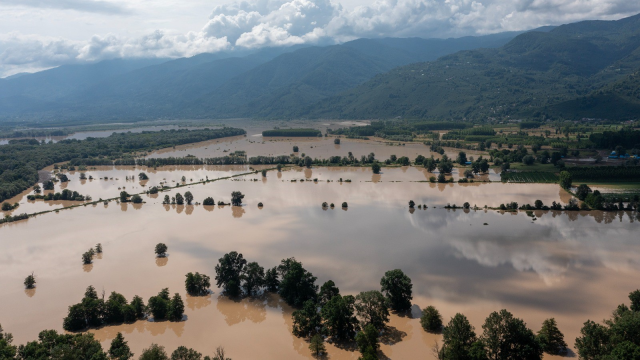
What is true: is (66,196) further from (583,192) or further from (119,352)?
(583,192)

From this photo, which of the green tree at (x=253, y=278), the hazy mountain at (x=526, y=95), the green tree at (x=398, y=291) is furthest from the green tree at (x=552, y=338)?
the hazy mountain at (x=526, y=95)

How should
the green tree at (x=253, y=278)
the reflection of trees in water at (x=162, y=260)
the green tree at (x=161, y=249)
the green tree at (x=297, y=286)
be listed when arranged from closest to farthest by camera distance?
1. the green tree at (x=297, y=286)
2. the green tree at (x=253, y=278)
3. the reflection of trees in water at (x=162, y=260)
4. the green tree at (x=161, y=249)

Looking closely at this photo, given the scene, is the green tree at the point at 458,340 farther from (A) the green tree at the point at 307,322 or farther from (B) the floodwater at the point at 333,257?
(A) the green tree at the point at 307,322

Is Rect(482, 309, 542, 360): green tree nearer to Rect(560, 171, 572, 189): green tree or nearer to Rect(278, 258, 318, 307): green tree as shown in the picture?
Rect(278, 258, 318, 307): green tree

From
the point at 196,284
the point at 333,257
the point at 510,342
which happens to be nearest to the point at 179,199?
the point at 196,284

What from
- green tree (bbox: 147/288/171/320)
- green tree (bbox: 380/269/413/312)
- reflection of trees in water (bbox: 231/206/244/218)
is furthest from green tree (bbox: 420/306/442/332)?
reflection of trees in water (bbox: 231/206/244/218)
